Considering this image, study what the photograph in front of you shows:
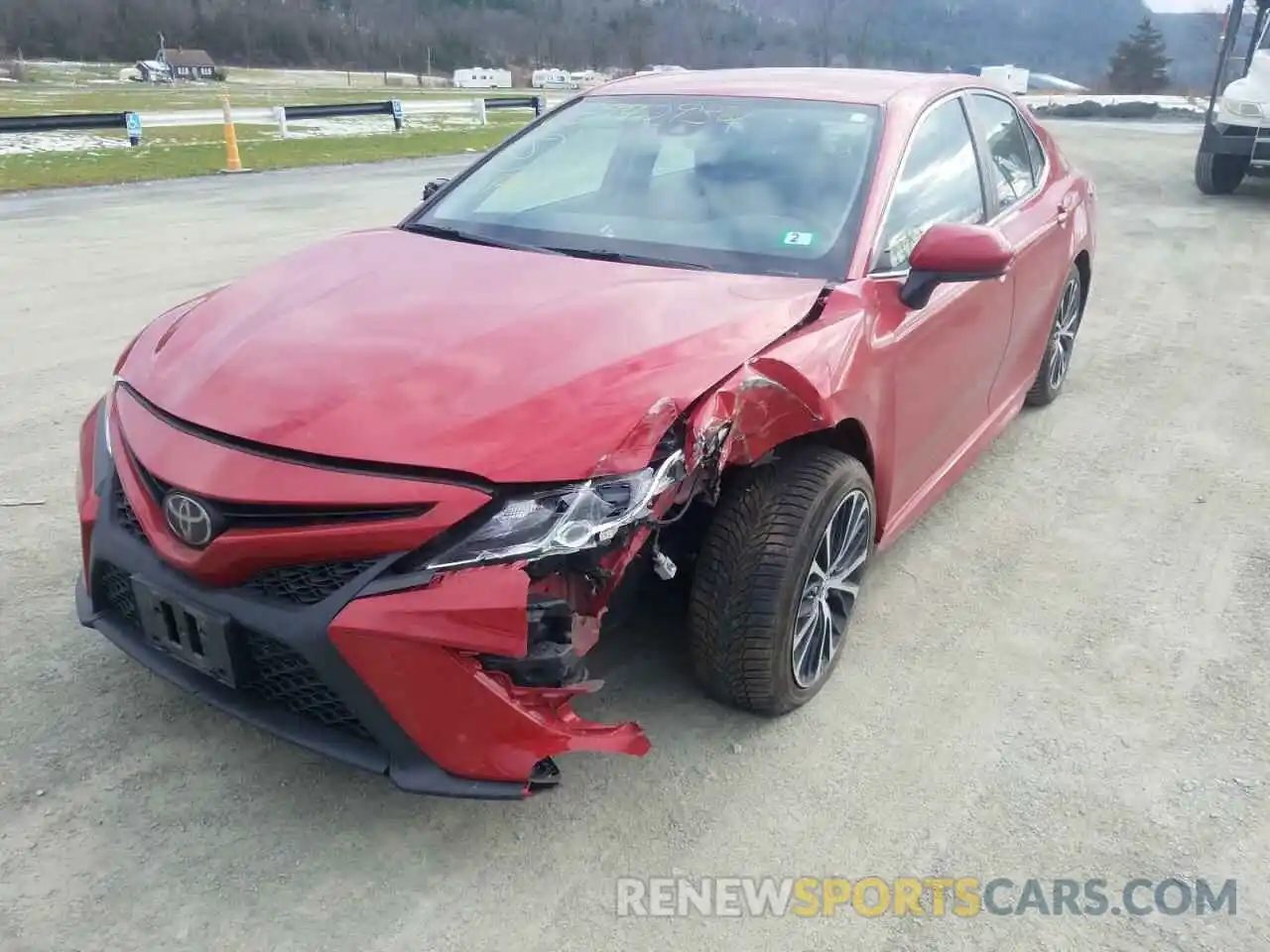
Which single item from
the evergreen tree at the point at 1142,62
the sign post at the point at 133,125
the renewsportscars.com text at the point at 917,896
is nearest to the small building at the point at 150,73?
the evergreen tree at the point at 1142,62

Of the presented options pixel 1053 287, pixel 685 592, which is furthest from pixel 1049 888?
pixel 1053 287

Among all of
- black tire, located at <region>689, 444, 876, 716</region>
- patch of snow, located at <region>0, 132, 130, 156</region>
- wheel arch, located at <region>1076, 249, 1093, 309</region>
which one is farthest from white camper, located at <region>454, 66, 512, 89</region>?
black tire, located at <region>689, 444, 876, 716</region>

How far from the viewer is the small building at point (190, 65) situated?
3115 inches

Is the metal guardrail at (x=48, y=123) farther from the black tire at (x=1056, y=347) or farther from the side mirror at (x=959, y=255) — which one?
the side mirror at (x=959, y=255)

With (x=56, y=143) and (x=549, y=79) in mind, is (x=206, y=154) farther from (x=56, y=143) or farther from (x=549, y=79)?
(x=549, y=79)

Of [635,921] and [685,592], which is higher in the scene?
[685,592]

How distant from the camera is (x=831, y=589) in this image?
9.75ft

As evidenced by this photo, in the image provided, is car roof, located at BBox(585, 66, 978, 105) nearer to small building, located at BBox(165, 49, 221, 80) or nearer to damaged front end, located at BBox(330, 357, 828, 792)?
damaged front end, located at BBox(330, 357, 828, 792)

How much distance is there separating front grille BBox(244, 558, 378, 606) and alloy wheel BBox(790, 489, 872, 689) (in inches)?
46.4

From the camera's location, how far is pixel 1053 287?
15.4ft

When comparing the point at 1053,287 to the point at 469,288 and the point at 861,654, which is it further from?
the point at 469,288

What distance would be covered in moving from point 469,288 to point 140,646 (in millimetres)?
1227

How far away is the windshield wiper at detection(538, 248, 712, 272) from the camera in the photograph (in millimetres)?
3062

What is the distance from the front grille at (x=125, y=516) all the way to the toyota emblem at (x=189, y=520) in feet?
0.44
